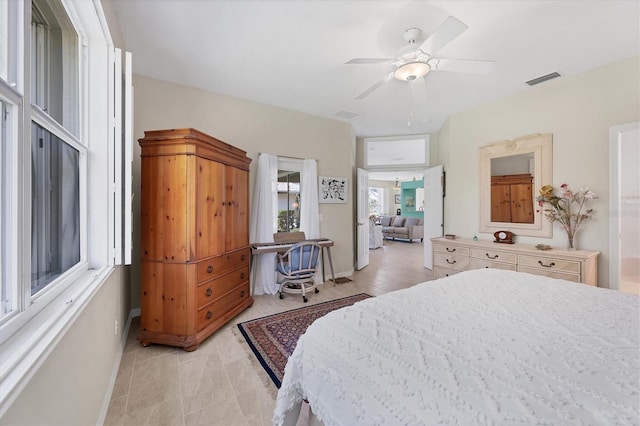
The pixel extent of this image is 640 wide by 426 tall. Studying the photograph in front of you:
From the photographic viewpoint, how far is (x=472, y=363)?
852 mm

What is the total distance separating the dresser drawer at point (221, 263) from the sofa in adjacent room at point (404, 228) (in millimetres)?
7422

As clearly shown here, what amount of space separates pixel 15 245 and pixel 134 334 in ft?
7.35

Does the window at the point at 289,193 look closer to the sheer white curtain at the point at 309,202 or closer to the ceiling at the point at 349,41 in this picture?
the sheer white curtain at the point at 309,202

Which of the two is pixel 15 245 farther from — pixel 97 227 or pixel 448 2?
pixel 448 2

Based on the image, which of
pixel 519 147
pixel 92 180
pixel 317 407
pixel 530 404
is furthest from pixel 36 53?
pixel 519 147

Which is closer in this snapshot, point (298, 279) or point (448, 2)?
point (448, 2)

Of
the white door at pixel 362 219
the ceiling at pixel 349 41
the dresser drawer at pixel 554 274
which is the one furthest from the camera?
the white door at pixel 362 219

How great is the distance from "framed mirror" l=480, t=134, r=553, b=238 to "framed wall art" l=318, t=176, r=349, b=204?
6.98ft

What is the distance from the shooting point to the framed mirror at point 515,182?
3.20 meters

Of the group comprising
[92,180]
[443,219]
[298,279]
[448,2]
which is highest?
[448,2]

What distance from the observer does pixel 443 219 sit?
4.79 meters

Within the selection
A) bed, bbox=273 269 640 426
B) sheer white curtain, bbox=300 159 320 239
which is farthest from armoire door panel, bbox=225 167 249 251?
bed, bbox=273 269 640 426

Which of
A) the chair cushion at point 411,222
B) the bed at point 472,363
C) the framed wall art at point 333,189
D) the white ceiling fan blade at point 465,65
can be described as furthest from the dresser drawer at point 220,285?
the chair cushion at point 411,222

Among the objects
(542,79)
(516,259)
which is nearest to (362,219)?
(516,259)
